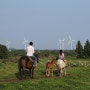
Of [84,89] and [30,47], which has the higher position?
[30,47]

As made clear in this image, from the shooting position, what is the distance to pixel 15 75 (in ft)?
77.6

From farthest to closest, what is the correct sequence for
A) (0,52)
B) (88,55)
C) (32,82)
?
(88,55) < (0,52) < (32,82)

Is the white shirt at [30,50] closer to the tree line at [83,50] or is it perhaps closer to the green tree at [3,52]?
the green tree at [3,52]

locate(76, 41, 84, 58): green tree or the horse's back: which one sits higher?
locate(76, 41, 84, 58): green tree

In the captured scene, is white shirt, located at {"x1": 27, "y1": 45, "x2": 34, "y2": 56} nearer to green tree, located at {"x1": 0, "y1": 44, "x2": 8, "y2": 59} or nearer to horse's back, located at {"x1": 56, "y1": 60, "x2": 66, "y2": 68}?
horse's back, located at {"x1": 56, "y1": 60, "x2": 66, "y2": 68}

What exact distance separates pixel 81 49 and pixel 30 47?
2610 inches

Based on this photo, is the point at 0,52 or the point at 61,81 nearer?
the point at 61,81

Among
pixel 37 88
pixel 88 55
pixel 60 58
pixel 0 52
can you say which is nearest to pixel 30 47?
pixel 60 58

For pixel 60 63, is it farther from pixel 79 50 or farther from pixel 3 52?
pixel 79 50

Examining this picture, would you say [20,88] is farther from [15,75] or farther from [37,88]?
[15,75]

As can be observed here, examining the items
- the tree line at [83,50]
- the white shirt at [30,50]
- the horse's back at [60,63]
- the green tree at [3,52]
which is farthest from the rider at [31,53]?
the tree line at [83,50]

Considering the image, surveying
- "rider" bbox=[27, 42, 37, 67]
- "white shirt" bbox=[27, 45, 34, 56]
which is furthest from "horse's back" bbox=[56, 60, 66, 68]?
"white shirt" bbox=[27, 45, 34, 56]

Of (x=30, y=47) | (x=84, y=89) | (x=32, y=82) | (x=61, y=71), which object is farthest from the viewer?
(x=61, y=71)

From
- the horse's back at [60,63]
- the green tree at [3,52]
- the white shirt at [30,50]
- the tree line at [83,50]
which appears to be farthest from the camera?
the tree line at [83,50]
